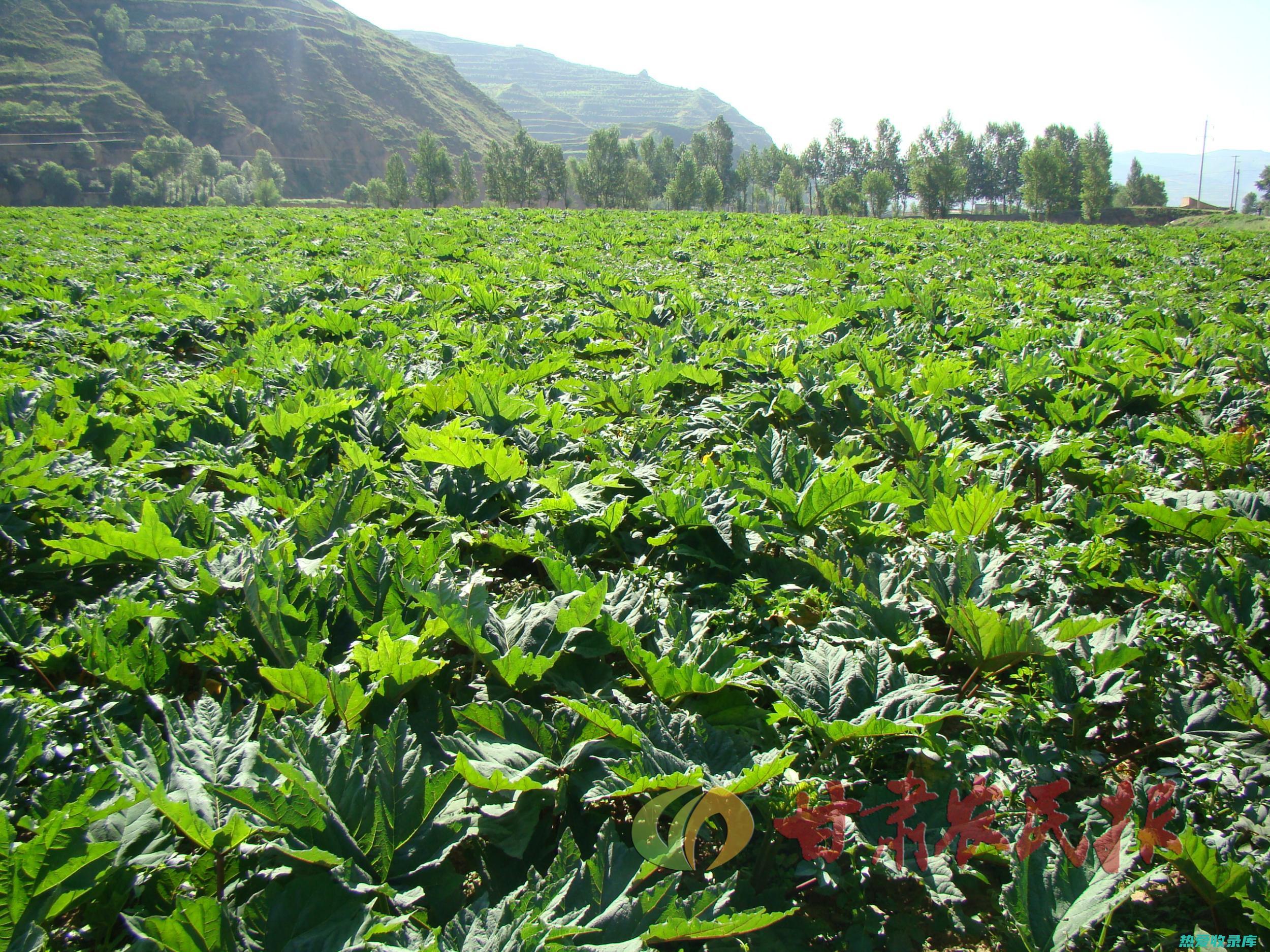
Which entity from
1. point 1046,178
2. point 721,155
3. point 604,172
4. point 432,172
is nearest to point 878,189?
point 1046,178

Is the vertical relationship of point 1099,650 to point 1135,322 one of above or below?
below

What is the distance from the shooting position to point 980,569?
2.25 m

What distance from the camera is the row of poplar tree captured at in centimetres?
5588

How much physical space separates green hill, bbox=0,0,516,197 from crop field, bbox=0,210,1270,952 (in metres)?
126

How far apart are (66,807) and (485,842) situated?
84 centimetres

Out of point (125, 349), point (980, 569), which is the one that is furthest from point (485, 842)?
point (125, 349)

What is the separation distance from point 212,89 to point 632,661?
163 meters

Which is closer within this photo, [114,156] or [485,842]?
[485,842]

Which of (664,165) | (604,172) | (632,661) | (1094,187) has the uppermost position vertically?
(664,165)

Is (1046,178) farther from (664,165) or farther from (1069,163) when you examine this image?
(664,165)

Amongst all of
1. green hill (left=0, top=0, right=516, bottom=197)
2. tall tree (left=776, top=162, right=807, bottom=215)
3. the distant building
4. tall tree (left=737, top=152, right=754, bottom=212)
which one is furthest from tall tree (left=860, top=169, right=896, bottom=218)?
green hill (left=0, top=0, right=516, bottom=197)

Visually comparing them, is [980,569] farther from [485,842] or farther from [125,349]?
[125,349]

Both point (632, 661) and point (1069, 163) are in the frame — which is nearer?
point (632, 661)

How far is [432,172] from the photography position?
215ft
